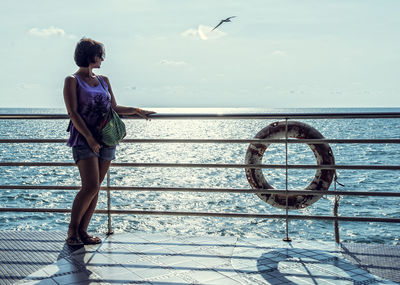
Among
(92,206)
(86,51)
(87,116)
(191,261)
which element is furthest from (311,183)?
(86,51)

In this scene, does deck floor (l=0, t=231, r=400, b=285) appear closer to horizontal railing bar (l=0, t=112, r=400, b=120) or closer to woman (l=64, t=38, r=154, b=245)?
woman (l=64, t=38, r=154, b=245)

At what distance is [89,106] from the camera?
11.7ft

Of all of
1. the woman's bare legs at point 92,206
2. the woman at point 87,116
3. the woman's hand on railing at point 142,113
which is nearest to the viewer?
the woman at point 87,116

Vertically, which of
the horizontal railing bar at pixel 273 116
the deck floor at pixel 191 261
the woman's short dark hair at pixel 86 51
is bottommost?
the deck floor at pixel 191 261

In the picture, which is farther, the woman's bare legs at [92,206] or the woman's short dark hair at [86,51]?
the woman's bare legs at [92,206]

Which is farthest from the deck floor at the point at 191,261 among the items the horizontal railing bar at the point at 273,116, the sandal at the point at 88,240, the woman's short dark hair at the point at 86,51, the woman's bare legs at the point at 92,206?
the woman's short dark hair at the point at 86,51

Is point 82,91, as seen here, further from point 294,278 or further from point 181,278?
point 294,278

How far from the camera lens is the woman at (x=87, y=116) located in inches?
138

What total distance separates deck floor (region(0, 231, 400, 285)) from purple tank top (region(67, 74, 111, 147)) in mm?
866

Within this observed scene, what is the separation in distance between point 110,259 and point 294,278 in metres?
1.30

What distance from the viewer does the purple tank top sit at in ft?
11.7

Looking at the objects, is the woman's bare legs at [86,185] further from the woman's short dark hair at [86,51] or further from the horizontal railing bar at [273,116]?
the woman's short dark hair at [86,51]

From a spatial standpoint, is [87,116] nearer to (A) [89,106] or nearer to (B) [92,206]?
(A) [89,106]

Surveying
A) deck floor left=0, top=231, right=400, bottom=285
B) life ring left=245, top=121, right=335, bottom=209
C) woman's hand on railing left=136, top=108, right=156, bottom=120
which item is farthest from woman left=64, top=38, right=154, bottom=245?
life ring left=245, top=121, right=335, bottom=209
